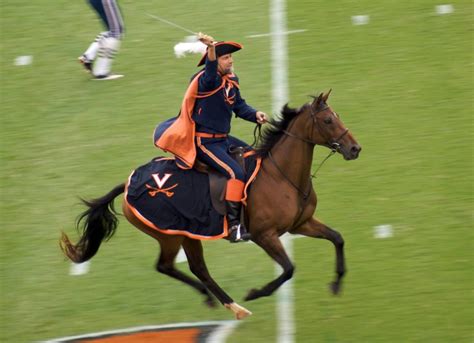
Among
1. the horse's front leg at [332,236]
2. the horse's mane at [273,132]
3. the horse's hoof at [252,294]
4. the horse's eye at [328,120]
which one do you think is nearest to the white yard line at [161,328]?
the horse's hoof at [252,294]

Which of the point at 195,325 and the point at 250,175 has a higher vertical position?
the point at 250,175

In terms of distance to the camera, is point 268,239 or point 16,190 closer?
point 268,239

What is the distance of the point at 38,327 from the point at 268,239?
2.66m

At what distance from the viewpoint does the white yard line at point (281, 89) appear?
9594 millimetres

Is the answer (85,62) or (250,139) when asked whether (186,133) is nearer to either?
(250,139)

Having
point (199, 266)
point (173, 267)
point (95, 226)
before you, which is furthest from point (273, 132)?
point (95, 226)

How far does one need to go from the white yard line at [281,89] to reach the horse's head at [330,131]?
1785mm

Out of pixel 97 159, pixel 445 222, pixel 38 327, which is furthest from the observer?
pixel 97 159

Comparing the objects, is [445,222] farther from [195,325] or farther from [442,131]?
[195,325]

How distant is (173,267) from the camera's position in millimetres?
9992

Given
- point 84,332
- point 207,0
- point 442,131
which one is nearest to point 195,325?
point 84,332

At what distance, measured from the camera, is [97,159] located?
12.9 meters

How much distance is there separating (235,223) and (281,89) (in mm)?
4876

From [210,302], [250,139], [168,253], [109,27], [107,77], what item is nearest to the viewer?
[168,253]
